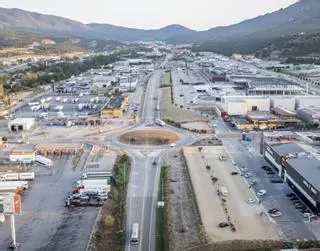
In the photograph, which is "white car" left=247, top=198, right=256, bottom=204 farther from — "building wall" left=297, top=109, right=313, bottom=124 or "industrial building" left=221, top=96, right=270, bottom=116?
"industrial building" left=221, top=96, right=270, bottom=116

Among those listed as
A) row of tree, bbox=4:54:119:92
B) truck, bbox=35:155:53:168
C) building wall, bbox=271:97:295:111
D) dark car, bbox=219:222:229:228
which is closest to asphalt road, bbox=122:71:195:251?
dark car, bbox=219:222:229:228

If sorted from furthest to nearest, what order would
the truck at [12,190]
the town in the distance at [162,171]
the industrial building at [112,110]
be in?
the industrial building at [112,110] → the truck at [12,190] → the town in the distance at [162,171]

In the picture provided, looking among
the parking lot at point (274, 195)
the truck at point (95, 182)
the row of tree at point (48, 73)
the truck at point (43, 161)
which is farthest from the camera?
the row of tree at point (48, 73)

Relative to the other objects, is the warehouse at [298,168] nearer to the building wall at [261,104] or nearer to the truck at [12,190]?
the truck at [12,190]

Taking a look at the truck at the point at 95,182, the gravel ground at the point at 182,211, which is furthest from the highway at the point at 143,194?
the truck at the point at 95,182

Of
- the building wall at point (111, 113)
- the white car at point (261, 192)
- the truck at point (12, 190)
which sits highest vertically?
the building wall at point (111, 113)

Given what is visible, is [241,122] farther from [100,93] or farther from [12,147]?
[100,93]
